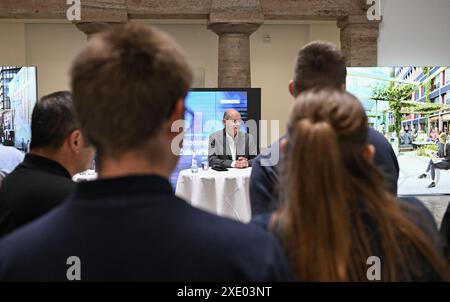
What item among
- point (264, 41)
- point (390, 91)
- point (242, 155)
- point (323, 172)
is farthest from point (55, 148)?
point (264, 41)

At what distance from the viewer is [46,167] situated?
74.2 inches

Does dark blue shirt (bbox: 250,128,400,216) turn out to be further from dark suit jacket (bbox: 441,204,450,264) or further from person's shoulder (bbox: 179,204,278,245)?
person's shoulder (bbox: 179,204,278,245)

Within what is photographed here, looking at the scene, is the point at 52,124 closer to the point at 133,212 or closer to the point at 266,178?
the point at 266,178

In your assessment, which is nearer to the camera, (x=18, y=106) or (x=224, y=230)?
(x=224, y=230)

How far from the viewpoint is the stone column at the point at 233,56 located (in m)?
8.24

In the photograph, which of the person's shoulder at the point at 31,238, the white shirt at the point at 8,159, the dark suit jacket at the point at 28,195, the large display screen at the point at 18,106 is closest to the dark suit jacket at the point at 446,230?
the person's shoulder at the point at 31,238

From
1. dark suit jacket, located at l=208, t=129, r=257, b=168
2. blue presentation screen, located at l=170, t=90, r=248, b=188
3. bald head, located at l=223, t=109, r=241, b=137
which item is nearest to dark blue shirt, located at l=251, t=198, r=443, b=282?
dark suit jacket, located at l=208, t=129, r=257, b=168

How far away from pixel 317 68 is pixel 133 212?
1.50 m

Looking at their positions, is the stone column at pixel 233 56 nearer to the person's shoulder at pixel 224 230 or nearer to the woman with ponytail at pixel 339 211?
the woman with ponytail at pixel 339 211

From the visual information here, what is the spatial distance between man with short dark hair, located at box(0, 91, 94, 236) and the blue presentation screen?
582 centimetres

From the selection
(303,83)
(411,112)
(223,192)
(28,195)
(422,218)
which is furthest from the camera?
(411,112)

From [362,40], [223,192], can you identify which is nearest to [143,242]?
[223,192]

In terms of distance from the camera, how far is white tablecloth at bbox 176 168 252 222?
A: 534cm
